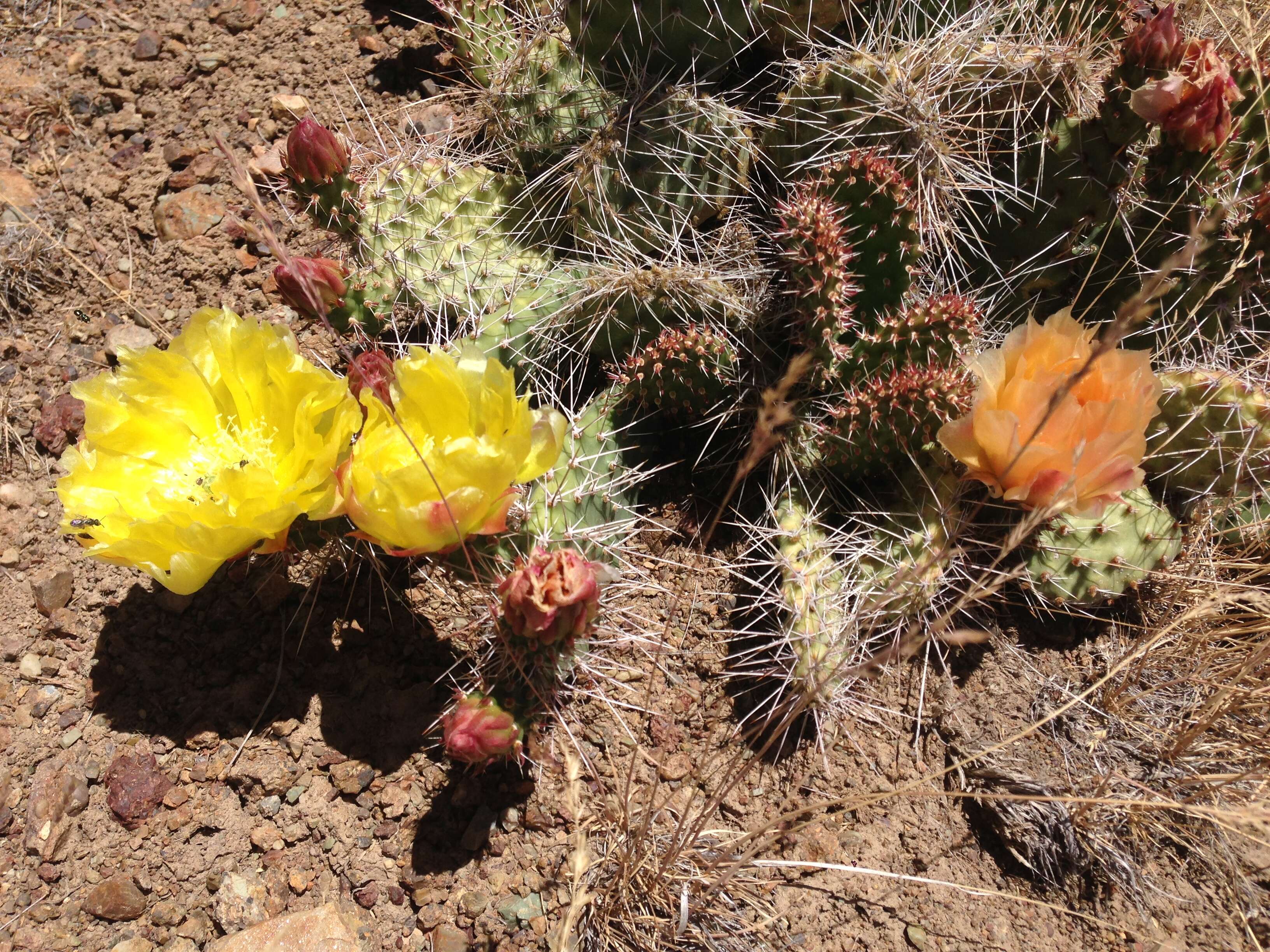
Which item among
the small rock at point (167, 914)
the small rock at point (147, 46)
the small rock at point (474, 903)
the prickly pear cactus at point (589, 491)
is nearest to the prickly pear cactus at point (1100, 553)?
the prickly pear cactus at point (589, 491)

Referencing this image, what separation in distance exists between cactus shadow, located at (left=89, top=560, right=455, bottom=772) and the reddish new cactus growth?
1.86 meters

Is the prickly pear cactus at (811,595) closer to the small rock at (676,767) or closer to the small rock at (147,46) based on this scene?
the small rock at (676,767)

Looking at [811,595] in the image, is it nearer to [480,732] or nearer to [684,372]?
[684,372]

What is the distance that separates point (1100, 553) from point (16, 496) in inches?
97.7

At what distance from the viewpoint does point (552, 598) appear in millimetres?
1405

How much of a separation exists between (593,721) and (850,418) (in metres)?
0.84

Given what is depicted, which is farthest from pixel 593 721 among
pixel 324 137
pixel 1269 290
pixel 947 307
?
pixel 1269 290

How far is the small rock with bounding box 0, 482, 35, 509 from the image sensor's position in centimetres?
205

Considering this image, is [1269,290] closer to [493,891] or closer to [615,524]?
[615,524]

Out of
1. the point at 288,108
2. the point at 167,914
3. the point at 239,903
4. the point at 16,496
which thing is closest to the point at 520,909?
the point at 239,903

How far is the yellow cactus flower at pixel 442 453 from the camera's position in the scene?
1.39 meters

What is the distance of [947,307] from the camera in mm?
1777

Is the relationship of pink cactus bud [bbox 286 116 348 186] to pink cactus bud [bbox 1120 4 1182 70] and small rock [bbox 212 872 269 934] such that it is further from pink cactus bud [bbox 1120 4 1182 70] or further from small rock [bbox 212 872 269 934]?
pink cactus bud [bbox 1120 4 1182 70]

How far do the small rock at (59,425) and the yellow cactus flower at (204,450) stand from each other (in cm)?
62
